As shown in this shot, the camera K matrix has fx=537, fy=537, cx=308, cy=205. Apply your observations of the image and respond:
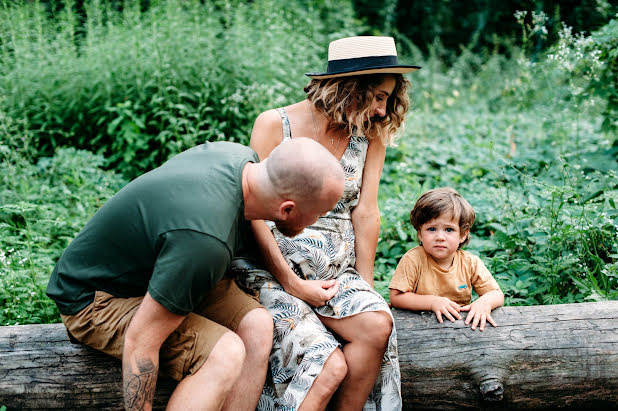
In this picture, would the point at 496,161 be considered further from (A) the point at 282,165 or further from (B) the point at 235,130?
(A) the point at 282,165

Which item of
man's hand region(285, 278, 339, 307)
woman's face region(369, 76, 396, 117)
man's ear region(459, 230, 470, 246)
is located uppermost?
woman's face region(369, 76, 396, 117)

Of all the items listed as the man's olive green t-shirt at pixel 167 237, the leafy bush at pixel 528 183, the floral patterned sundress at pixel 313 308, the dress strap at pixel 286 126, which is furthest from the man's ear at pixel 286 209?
the leafy bush at pixel 528 183

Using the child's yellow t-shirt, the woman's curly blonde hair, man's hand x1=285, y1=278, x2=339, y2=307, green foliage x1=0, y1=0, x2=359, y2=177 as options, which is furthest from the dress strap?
green foliage x1=0, y1=0, x2=359, y2=177

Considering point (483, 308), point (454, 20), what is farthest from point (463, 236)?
point (454, 20)

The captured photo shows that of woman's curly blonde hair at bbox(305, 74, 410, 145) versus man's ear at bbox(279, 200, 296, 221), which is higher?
woman's curly blonde hair at bbox(305, 74, 410, 145)

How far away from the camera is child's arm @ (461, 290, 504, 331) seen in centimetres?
245

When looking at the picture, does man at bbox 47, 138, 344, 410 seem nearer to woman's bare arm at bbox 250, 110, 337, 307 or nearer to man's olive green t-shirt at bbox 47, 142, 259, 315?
man's olive green t-shirt at bbox 47, 142, 259, 315

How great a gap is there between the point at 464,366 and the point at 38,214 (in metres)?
3.01

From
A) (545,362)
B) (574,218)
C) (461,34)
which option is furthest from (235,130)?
(461,34)

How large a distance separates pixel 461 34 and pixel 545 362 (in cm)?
930

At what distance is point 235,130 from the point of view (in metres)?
4.71

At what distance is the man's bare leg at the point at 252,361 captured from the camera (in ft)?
6.97

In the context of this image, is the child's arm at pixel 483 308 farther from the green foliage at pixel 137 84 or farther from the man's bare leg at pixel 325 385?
the green foliage at pixel 137 84

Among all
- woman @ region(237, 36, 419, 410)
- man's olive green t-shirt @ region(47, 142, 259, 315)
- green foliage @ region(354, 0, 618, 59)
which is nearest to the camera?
man's olive green t-shirt @ region(47, 142, 259, 315)
